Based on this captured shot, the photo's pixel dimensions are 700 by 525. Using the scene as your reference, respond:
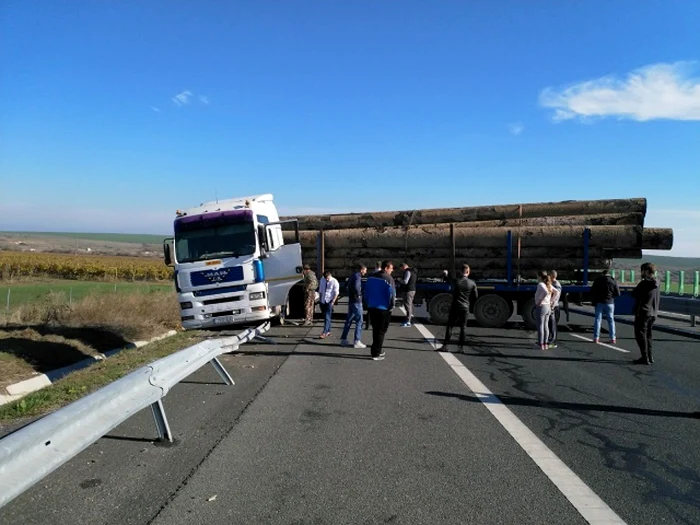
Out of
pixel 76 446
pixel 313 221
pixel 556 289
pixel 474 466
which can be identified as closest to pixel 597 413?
pixel 474 466

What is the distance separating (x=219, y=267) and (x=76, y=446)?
9.64 meters

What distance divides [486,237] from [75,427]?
14862mm

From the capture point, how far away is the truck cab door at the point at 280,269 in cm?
1398

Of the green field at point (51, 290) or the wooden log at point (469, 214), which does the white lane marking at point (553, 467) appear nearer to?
the wooden log at point (469, 214)

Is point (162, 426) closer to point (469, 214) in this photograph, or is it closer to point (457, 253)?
point (457, 253)

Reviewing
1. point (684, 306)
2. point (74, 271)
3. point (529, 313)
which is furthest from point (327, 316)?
point (74, 271)

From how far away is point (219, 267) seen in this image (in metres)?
13.3

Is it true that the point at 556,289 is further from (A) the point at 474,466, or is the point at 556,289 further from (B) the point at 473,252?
(A) the point at 474,466

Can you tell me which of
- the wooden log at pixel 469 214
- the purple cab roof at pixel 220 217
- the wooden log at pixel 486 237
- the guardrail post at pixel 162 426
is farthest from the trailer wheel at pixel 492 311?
the guardrail post at pixel 162 426

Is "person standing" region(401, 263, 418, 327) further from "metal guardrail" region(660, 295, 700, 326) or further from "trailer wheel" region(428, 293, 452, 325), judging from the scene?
"metal guardrail" region(660, 295, 700, 326)

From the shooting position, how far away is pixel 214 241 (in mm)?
13945

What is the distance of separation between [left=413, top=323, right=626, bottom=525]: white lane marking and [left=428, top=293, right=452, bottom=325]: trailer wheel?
946 centimetres

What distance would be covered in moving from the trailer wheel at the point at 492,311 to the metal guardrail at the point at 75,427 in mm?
12235

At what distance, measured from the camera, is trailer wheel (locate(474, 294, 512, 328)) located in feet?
55.5
